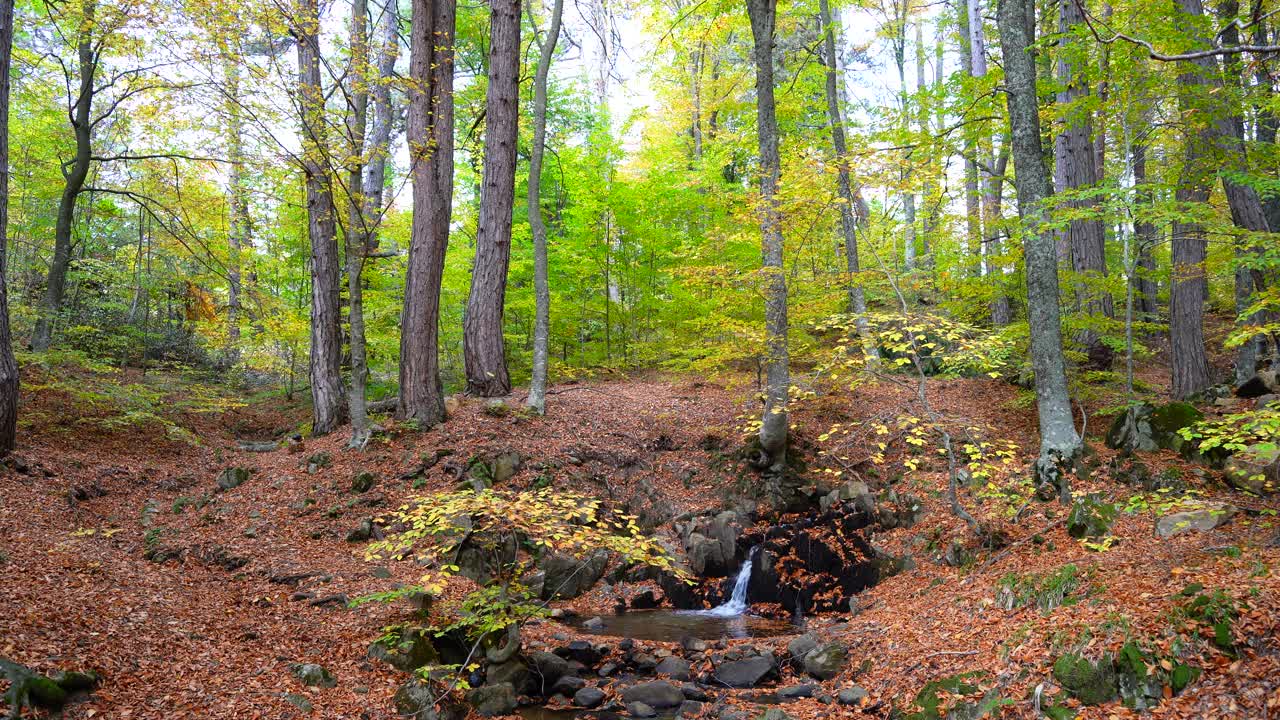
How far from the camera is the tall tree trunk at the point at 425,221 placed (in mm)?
10055

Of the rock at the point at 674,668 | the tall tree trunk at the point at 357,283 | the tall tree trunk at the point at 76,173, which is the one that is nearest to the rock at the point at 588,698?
the rock at the point at 674,668

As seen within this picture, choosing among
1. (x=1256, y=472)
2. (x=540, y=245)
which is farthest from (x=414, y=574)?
(x=1256, y=472)

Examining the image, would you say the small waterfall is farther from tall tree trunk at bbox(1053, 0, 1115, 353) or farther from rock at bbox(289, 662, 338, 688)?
tall tree trunk at bbox(1053, 0, 1115, 353)

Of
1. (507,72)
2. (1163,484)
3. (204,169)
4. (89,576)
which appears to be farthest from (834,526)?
(204,169)

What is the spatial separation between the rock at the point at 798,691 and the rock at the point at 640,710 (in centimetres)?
111

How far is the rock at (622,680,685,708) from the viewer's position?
547 centimetres

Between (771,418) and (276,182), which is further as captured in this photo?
(276,182)

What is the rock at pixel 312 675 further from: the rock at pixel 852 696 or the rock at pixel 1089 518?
the rock at pixel 1089 518

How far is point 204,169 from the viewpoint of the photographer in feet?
37.6

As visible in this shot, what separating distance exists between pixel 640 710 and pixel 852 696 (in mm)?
1719

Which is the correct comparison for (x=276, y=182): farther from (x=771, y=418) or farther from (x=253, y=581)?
(x=771, y=418)

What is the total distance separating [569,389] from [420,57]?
645 cm

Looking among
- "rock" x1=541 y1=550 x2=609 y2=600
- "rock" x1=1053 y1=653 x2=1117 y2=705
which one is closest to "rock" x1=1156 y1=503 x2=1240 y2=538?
"rock" x1=1053 y1=653 x2=1117 y2=705

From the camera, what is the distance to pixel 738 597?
8266mm
